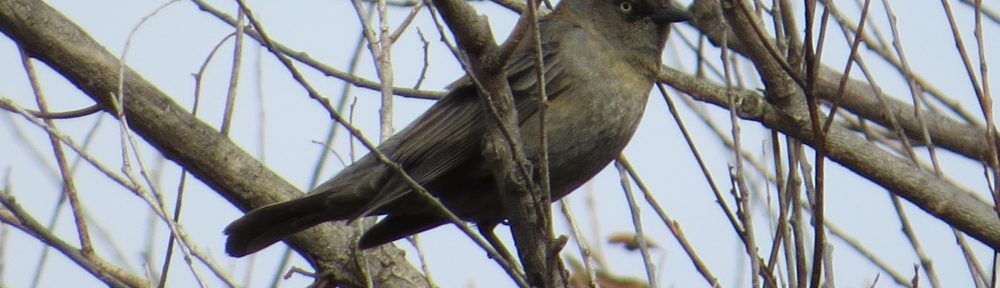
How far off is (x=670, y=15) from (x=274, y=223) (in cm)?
203

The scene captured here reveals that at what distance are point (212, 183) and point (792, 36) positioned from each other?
2.26m

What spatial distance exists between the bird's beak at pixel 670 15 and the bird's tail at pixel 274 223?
1.77 meters

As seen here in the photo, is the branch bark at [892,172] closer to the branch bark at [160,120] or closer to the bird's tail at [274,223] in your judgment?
the branch bark at [160,120]

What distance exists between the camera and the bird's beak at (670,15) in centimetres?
596

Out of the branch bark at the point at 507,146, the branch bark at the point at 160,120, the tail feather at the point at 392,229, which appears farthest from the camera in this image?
the tail feather at the point at 392,229

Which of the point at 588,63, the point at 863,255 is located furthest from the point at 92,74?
the point at 863,255

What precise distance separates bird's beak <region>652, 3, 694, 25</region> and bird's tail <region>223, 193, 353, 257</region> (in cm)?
177

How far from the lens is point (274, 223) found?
16.8 ft

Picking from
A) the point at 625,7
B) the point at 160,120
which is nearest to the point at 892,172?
the point at 625,7

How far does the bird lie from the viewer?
515 centimetres

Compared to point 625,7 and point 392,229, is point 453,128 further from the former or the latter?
point 625,7

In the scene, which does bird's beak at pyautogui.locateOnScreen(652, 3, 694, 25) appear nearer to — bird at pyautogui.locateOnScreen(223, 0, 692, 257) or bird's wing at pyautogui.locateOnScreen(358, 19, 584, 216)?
bird at pyautogui.locateOnScreen(223, 0, 692, 257)

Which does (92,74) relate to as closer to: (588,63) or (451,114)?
(451,114)

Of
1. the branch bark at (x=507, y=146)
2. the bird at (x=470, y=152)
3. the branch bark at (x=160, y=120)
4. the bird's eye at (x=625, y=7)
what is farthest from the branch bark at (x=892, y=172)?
the branch bark at (x=160, y=120)
